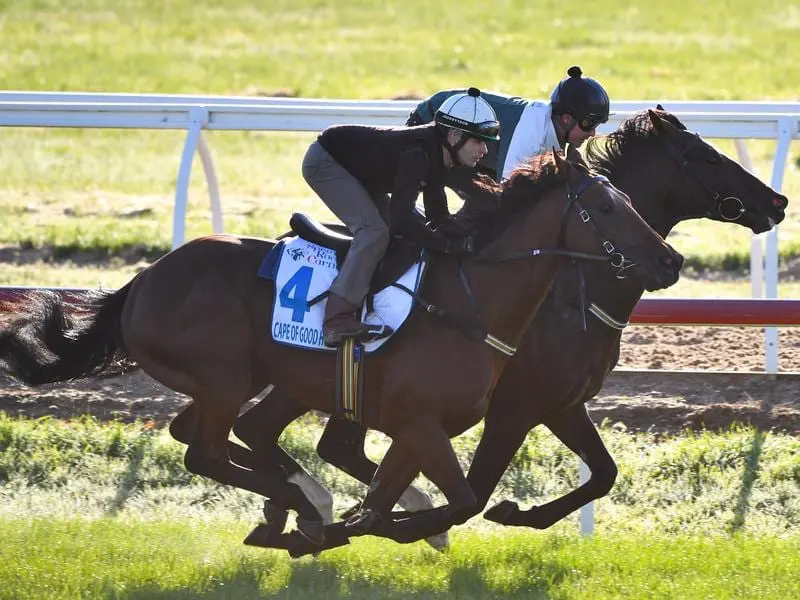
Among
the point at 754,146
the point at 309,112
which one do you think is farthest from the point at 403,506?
the point at 754,146

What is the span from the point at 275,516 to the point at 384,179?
1.51 meters

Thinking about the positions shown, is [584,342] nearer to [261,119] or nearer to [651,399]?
[651,399]

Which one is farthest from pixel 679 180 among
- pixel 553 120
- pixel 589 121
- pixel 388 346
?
pixel 388 346

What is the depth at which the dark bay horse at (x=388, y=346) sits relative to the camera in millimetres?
5340

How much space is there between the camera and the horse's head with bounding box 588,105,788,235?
6121 mm

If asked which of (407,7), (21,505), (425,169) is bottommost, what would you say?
(21,505)

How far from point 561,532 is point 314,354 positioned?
1.55 m

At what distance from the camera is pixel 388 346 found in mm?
5480

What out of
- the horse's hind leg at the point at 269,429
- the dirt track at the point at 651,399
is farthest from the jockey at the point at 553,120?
the dirt track at the point at 651,399

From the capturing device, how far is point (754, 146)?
58.1ft

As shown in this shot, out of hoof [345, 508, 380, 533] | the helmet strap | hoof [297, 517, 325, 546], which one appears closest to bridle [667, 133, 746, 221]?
the helmet strap

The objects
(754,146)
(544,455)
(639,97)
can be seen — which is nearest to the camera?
(544,455)

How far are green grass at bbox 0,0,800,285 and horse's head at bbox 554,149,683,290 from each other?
678 cm

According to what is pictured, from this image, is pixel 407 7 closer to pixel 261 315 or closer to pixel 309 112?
pixel 309 112
